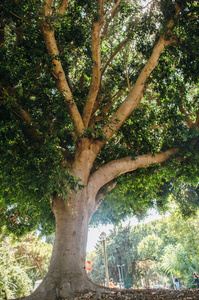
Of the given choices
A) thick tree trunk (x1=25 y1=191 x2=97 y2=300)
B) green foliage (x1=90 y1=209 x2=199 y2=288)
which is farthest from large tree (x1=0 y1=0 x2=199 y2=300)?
green foliage (x1=90 y1=209 x2=199 y2=288)

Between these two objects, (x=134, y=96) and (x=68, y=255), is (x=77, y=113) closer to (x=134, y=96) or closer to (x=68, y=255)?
(x=134, y=96)

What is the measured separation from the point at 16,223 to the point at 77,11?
374 inches

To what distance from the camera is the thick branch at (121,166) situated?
5.99 metres

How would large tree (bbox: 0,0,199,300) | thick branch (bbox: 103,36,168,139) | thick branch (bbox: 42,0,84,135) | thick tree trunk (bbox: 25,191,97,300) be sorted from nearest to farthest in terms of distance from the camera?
1. thick tree trunk (bbox: 25,191,97,300)
2. large tree (bbox: 0,0,199,300)
3. thick branch (bbox: 42,0,84,135)
4. thick branch (bbox: 103,36,168,139)

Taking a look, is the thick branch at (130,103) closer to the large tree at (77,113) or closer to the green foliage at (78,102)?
the large tree at (77,113)

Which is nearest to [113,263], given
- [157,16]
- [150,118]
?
[150,118]

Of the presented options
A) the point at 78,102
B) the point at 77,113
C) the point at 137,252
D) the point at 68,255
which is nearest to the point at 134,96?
the point at 77,113

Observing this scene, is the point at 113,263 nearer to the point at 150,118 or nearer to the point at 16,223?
the point at 16,223

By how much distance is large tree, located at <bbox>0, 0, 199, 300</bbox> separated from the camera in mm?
4793

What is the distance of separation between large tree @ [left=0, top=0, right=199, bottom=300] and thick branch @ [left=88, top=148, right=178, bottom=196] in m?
0.03

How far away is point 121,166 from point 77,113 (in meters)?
2.21

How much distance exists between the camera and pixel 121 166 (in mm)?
6598

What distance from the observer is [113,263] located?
123 ft

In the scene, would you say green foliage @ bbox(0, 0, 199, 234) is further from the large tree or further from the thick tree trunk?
the thick tree trunk
